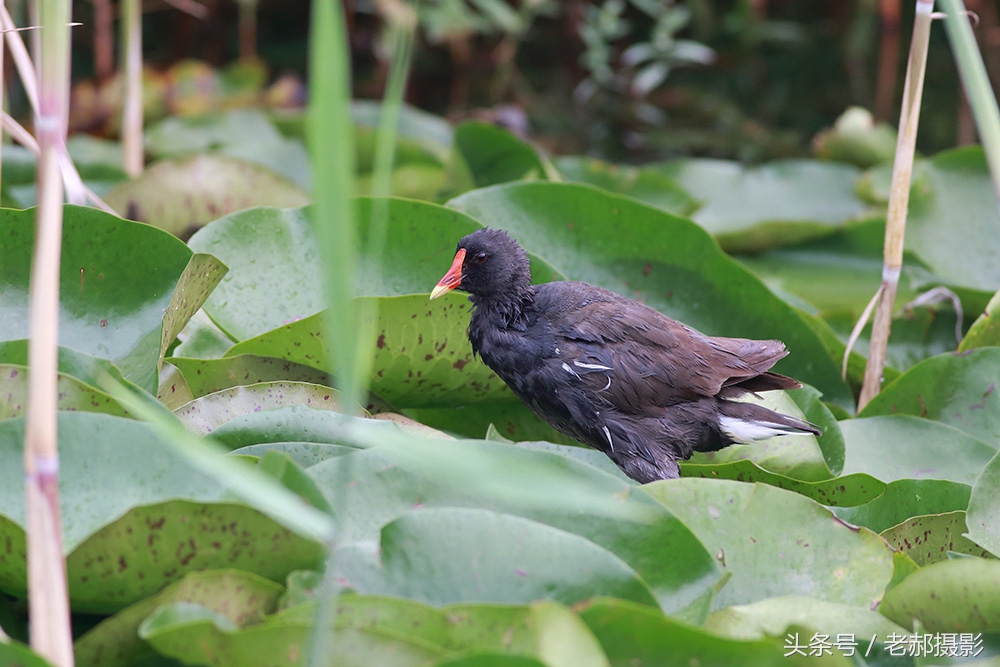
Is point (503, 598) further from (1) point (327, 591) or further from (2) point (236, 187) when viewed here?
(2) point (236, 187)

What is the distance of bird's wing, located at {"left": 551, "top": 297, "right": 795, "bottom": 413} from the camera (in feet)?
5.64

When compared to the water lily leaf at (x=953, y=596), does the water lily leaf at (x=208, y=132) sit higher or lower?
higher

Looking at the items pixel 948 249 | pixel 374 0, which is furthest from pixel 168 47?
pixel 948 249

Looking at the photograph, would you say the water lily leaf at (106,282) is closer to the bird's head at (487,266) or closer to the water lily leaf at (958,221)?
the bird's head at (487,266)

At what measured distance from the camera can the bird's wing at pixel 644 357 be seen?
67.7 inches

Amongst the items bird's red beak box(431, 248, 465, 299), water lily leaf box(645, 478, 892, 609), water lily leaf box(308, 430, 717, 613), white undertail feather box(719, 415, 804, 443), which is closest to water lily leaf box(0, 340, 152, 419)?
water lily leaf box(308, 430, 717, 613)

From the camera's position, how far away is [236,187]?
2.29m

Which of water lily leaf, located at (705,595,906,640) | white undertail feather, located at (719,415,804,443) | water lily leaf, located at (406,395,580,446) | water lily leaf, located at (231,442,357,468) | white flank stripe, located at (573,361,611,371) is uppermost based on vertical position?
water lily leaf, located at (231,442,357,468)

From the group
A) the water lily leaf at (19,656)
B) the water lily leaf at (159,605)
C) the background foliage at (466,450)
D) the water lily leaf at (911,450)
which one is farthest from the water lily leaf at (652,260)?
the water lily leaf at (19,656)

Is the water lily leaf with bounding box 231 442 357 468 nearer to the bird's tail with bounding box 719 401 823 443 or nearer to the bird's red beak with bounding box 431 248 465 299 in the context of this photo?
the bird's red beak with bounding box 431 248 465 299

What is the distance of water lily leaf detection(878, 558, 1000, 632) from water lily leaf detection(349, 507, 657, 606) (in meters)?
0.33

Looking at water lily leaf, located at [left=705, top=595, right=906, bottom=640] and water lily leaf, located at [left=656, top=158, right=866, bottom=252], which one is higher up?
water lily leaf, located at [left=656, top=158, right=866, bottom=252]

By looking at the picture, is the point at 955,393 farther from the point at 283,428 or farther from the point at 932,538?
the point at 283,428

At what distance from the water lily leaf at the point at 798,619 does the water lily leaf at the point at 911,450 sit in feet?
1.60
